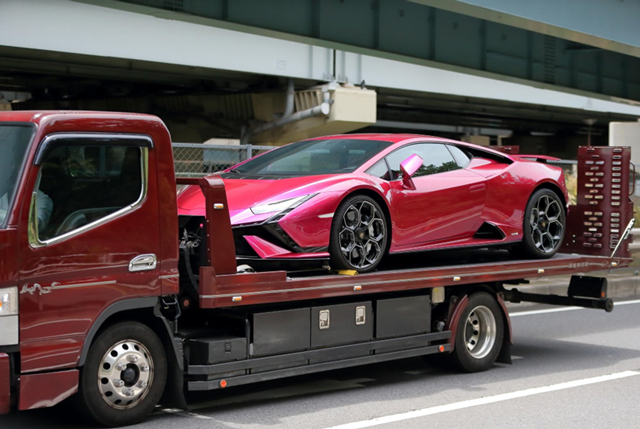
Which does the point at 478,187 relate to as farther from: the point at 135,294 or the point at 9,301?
the point at 9,301

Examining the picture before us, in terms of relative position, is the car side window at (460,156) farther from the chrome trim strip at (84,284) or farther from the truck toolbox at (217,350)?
the chrome trim strip at (84,284)

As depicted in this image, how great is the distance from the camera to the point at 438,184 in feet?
27.9

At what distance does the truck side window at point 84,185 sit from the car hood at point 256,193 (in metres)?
0.89

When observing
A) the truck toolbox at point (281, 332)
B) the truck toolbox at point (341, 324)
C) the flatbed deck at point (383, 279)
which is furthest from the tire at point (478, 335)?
the truck toolbox at point (281, 332)

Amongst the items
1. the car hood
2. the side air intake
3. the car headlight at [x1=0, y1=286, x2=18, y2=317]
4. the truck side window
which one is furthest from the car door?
the car headlight at [x1=0, y1=286, x2=18, y2=317]

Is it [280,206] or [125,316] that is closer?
[125,316]

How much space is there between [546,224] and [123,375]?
5205 millimetres

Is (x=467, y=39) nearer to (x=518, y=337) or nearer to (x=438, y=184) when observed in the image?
(x=518, y=337)

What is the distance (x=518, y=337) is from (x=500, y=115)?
4194 centimetres

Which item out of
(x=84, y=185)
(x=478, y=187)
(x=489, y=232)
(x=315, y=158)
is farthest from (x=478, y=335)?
(x=84, y=185)

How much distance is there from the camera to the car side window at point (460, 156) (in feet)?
29.6

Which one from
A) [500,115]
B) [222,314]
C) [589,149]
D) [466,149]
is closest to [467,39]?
[589,149]

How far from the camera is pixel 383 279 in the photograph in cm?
773

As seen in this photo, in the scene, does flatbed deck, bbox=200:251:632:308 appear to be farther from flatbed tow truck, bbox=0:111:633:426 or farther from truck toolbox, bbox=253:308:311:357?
truck toolbox, bbox=253:308:311:357
